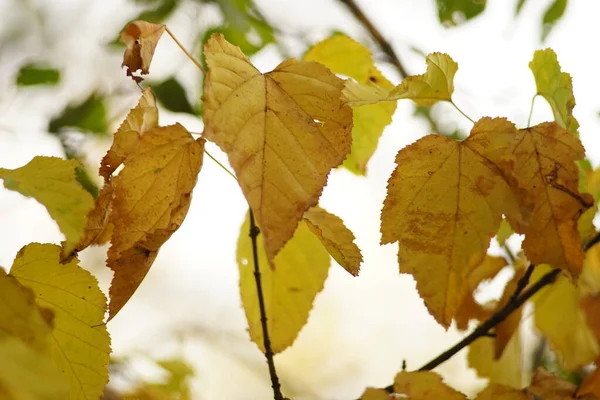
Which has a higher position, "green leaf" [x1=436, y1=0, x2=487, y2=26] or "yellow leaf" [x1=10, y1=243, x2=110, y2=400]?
"green leaf" [x1=436, y1=0, x2=487, y2=26]

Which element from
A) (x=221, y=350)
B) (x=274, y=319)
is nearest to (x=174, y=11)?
(x=274, y=319)

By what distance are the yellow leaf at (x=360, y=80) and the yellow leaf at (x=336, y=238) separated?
0.19m

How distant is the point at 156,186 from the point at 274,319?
291 millimetres

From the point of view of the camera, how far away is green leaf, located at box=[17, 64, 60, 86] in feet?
3.83

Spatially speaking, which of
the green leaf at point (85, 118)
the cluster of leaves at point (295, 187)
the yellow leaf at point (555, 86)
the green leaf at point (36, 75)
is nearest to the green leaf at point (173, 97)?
the green leaf at point (85, 118)

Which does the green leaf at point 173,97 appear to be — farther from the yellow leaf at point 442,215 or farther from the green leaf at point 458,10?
the yellow leaf at point 442,215

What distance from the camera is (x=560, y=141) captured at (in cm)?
58

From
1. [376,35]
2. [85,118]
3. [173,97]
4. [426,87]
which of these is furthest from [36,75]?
[426,87]

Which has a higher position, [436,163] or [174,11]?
[174,11]

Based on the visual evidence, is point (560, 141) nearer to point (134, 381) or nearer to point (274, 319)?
point (274, 319)

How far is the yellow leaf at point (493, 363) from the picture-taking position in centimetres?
98

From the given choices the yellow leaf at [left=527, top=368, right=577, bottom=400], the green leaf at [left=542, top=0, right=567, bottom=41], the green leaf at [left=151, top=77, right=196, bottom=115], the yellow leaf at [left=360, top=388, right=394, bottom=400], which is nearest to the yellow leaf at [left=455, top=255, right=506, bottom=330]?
the yellow leaf at [left=527, top=368, right=577, bottom=400]

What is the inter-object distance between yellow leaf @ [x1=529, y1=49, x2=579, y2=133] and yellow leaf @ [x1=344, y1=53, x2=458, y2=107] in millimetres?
108

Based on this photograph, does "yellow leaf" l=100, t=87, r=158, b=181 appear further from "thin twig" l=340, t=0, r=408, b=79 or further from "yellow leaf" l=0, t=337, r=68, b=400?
"thin twig" l=340, t=0, r=408, b=79
